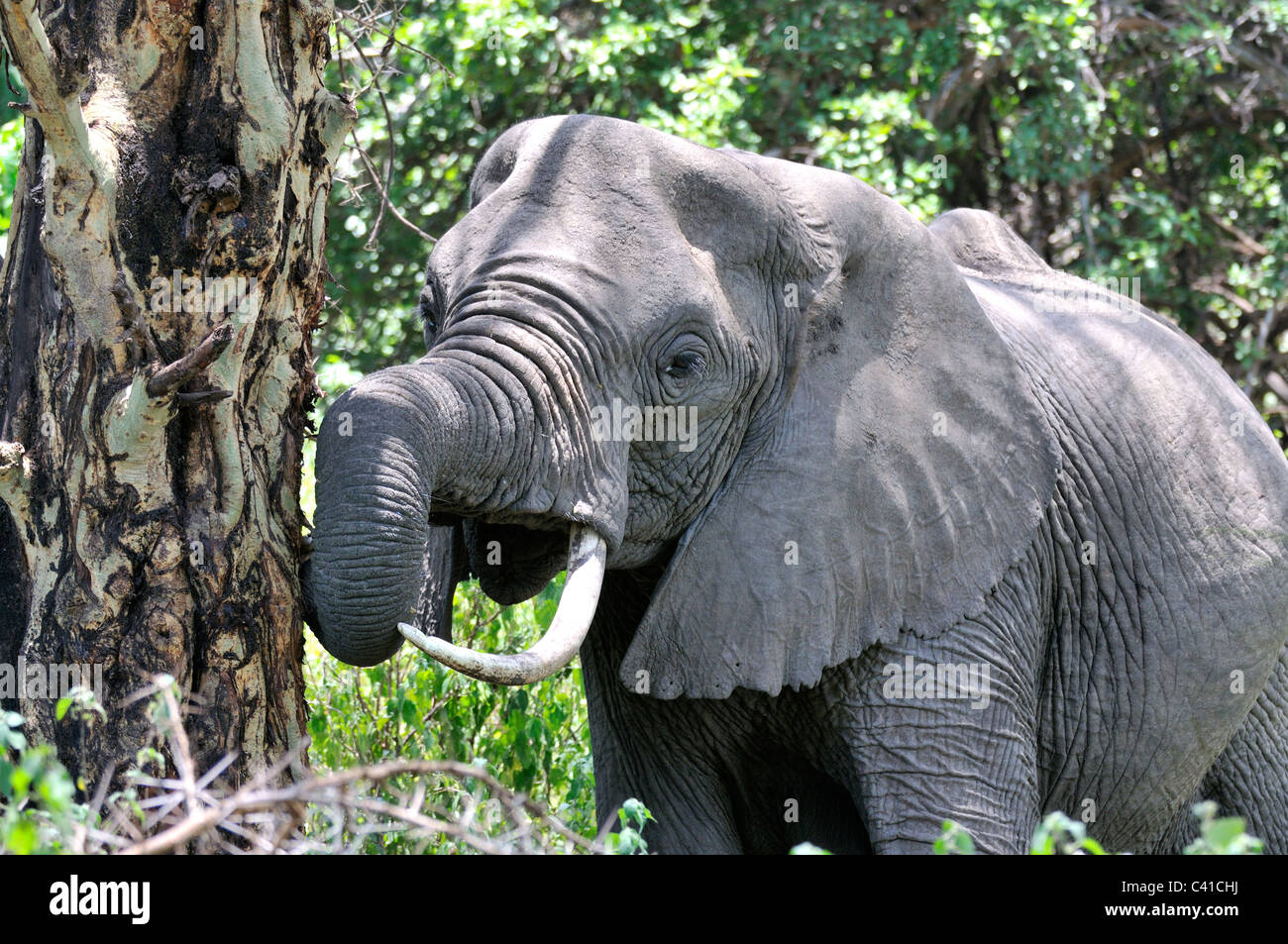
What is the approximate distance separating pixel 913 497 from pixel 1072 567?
0.55 meters

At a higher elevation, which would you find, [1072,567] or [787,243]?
[787,243]

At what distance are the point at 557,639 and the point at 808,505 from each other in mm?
752

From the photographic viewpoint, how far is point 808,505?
150 inches

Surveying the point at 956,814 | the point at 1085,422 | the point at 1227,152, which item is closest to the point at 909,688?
the point at 956,814

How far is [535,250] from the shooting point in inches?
140

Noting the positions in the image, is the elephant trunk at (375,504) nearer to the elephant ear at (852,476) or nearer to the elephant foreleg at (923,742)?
the elephant ear at (852,476)

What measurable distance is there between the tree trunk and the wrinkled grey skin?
208mm

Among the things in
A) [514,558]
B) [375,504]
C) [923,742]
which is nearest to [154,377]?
[375,504]

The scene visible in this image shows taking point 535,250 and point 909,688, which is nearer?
point 535,250

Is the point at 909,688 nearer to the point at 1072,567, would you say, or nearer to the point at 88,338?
the point at 1072,567

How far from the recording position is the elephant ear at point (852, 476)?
3.77 metres

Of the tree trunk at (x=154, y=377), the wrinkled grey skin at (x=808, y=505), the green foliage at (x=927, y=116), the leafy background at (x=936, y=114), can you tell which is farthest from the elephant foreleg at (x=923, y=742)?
the leafy background at (x=936, y=114)

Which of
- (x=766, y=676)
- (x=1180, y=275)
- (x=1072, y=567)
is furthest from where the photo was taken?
(x=1180, y=275)

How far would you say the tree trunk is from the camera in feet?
10.4
